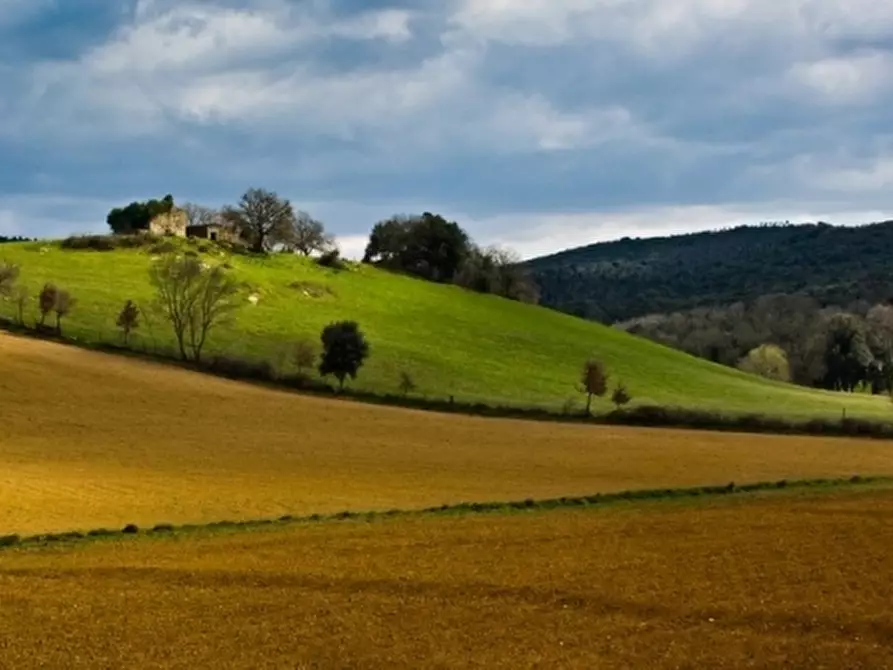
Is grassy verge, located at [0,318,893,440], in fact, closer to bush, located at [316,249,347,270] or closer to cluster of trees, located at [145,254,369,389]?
cluster of trees, located at [145,254,369,389]

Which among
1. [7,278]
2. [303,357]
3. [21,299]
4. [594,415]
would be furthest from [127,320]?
[594,415]

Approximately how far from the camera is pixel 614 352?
9388 centimetres

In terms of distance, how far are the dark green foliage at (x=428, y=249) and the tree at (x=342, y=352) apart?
169 ft

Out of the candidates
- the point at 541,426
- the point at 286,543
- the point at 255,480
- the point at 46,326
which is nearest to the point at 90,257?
the point at 46,326

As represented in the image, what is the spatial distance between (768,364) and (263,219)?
5569cm

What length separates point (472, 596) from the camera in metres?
18.4

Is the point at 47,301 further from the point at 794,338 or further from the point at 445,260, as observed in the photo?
the point at 794,338

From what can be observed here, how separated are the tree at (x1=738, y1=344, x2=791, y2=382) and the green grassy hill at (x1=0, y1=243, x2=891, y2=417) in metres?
21.4

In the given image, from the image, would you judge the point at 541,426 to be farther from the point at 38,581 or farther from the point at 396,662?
the point at 396,662

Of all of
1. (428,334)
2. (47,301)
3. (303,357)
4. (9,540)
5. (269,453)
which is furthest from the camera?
(428,334)

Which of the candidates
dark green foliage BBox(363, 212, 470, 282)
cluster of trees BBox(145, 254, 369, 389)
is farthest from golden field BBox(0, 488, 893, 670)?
dark green foliage BBox(363, 212, 470, 282)

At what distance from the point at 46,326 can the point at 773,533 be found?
57923mm

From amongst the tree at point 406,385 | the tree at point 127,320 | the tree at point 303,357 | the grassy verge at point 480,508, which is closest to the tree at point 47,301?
the tree at point 127,320

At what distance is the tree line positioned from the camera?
368ft
